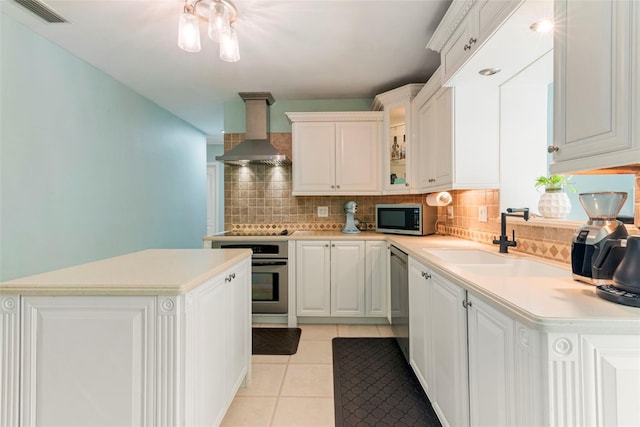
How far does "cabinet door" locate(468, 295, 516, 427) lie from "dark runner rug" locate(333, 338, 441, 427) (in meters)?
0.61

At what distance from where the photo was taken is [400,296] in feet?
7.59

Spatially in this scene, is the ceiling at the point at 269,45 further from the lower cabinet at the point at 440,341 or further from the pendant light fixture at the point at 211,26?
the lower cabinet at the point at 440,341

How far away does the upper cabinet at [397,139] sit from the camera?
9.50 feet

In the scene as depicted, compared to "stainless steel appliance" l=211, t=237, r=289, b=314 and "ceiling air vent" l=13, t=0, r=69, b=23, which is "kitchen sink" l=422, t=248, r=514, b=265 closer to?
"stainless steel appliance" l=211, t=237, r=289, b=314

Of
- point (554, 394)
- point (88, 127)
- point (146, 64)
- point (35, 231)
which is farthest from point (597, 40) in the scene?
point (88, 127)

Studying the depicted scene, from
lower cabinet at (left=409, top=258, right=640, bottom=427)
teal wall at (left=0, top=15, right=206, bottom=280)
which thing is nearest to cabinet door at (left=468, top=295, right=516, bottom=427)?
lower cabinet at (left=409, top=258, right=640, bottom=427)

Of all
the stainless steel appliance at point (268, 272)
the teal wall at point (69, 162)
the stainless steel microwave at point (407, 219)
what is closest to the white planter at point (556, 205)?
the stainless steel microwave at point (407, 219)

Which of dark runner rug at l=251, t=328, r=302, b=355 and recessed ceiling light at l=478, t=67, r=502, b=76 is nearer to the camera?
recessed ceiling light at l=478, t=67, r=502, b=76

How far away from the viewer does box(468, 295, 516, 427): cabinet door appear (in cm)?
94

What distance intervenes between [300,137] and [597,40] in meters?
2.58

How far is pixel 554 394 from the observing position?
780mm

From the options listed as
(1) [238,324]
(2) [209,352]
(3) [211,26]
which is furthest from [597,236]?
(3) [211,26]

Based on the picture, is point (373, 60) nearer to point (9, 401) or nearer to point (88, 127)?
point (88, 127)

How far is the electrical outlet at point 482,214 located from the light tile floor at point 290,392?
1603 millimetres
